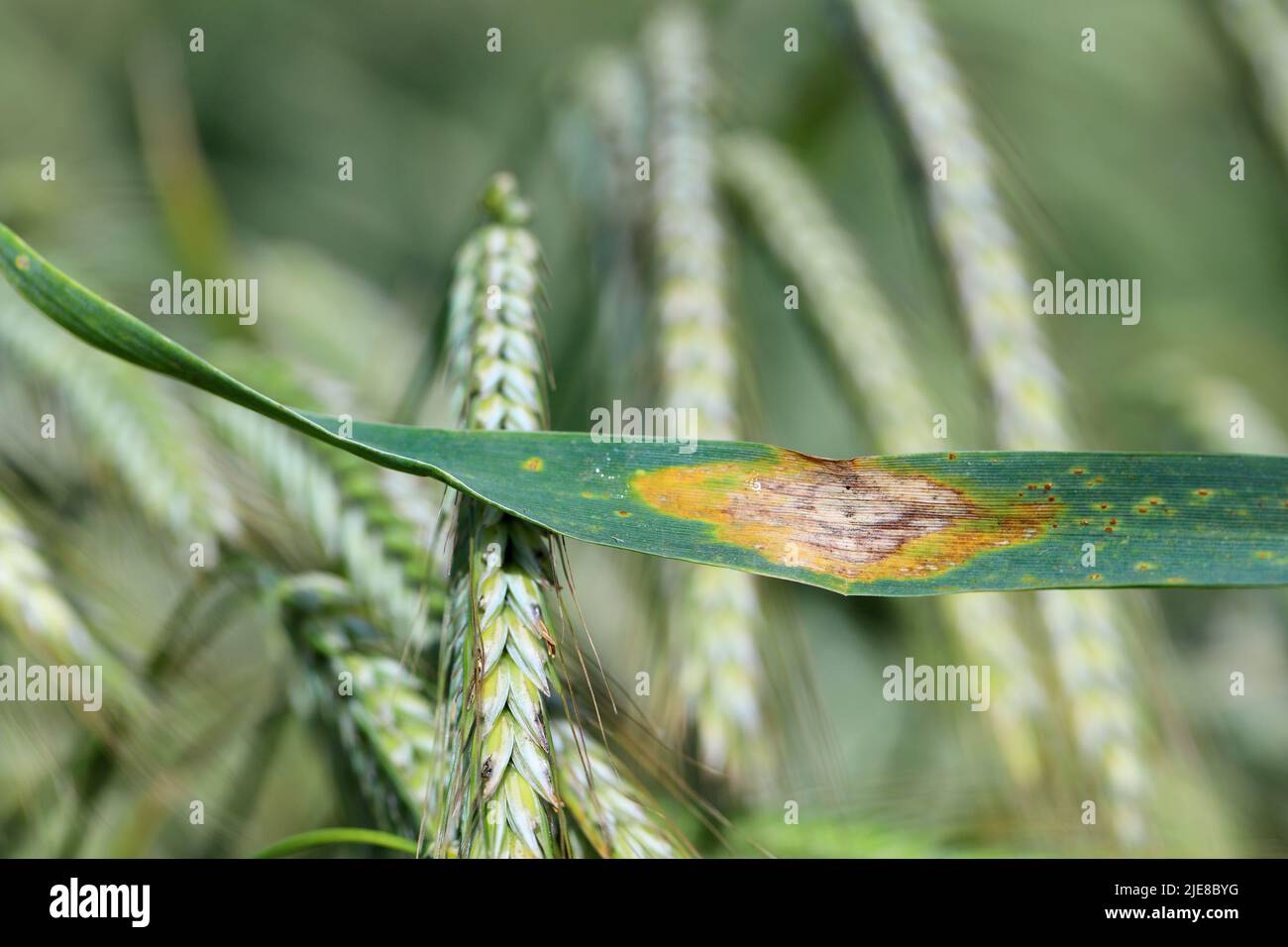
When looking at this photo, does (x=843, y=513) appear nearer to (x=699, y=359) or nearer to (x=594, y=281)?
(x=699, y=359)

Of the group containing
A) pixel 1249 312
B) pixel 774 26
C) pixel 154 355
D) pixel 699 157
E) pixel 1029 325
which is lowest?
pixel 154 355

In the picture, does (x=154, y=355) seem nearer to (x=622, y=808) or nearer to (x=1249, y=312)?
(x=622, y=808)

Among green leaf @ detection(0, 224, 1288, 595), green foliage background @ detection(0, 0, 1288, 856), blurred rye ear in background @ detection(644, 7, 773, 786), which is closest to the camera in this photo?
green leaf @ detection(0, 224, 1288, 595)

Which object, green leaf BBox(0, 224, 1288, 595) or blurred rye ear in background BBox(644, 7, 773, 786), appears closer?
green leaf BBox(0, 224, 1288, 595)

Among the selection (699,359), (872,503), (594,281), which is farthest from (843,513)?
(594,281)

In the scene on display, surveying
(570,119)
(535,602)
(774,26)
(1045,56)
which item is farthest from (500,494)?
(1045,56)

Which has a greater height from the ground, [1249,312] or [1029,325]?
[1249,312]

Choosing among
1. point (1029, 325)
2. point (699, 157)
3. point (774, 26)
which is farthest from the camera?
point (774, 26)

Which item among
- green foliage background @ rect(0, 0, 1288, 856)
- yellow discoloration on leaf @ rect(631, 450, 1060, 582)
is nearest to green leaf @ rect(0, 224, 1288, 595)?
yellow discoloration on leaf @ rect(631, 450, 1060, 582)

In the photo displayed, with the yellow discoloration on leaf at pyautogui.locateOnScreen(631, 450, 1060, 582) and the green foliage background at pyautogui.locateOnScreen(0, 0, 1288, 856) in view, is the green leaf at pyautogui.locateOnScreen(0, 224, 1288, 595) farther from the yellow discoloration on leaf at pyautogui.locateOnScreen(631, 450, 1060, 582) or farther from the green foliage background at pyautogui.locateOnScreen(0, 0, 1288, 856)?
the green foliage background at pyautogui.locateOnScreen(0, 0, 1288, 856)
